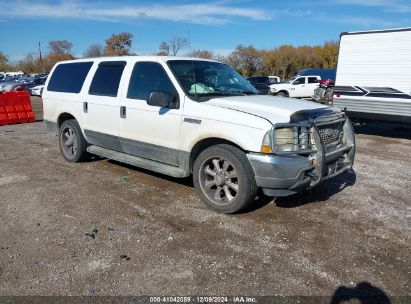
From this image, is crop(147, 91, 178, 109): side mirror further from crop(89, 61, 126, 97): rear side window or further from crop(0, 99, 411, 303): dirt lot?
crop(0, 99, 411, 303): dirt lot

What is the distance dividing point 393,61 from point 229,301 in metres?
8.72

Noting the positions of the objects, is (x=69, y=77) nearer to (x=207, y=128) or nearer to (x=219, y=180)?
(x=207, y=128)

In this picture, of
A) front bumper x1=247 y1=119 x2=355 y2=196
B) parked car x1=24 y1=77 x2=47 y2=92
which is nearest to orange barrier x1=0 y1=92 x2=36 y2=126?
front bumper x1=247 y1=119 x2=355 y2=196

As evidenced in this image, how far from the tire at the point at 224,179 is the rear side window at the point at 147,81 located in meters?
1.09

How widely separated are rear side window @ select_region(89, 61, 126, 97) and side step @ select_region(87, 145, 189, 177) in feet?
3.11

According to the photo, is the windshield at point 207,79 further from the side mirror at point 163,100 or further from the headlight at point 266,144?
the headlight at point 266,144

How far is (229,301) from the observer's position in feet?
9.61

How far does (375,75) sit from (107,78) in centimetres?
730

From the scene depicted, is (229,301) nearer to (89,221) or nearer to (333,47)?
(89,221)

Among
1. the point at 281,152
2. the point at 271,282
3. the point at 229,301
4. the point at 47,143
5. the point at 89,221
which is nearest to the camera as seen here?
the point at 229,301

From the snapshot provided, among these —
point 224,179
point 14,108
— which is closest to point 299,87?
point 14,108

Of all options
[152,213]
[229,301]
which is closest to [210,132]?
[152,213]

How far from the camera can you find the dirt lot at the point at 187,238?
3.17 m

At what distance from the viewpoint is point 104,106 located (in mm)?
5863
